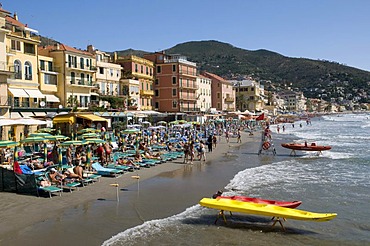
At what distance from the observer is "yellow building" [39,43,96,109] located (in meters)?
45.1

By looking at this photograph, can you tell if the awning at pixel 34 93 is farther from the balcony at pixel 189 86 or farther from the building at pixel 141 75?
the balcony at pixel 189 86

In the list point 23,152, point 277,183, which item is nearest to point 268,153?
point 277,183

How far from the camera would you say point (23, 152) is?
25.9m

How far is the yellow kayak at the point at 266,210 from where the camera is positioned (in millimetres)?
12211

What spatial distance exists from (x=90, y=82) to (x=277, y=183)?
116 feet

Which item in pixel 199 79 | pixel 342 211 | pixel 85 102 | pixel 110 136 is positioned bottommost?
pixel 342 211

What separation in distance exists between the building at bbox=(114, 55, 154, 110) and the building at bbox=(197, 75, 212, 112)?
14776 millimetres

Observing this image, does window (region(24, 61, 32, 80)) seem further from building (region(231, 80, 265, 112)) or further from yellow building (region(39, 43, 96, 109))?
building (region(231, 80, 265, 112))

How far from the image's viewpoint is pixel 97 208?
46.2 ft

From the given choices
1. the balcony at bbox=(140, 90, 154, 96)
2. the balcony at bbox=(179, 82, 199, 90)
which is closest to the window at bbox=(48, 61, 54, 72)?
the balcony at bbox=(140, 90, 154, 96)

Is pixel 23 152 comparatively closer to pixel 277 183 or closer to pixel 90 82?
pixel 277 183

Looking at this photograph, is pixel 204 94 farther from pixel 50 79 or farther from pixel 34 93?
pixel 34 93

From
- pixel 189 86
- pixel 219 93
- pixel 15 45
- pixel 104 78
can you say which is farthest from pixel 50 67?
pixel 219 93

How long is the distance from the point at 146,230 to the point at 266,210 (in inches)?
164
